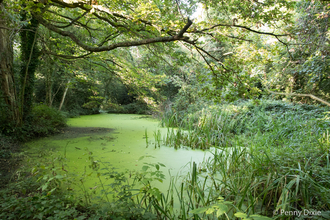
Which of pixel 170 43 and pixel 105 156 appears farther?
pixel 170 43

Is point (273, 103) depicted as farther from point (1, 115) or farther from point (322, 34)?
point (1, 115)

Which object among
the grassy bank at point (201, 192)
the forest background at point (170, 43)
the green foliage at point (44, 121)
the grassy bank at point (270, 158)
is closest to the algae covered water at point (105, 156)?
the grassy bank at point (201, 192)

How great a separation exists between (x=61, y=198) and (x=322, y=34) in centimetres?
527

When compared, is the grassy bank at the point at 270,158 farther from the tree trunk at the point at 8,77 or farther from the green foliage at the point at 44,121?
the tree trunk at the point at 8,77

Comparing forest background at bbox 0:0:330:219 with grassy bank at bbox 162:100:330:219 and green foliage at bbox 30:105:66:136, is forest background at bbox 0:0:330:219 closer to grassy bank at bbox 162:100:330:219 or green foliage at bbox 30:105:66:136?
green foliage at bbox 30:105:66:136

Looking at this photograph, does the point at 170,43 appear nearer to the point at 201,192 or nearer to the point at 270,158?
the point at 270,158

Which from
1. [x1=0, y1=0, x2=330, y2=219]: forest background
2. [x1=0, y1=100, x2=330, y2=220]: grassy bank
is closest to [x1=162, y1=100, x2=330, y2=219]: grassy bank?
[x1=0, y1=100, x2=330, y2=220]: grassy bank

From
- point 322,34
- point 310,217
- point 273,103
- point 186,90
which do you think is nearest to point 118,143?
point 310,217

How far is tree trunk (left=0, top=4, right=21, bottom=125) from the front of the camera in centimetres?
328

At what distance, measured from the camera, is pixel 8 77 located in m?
3.38

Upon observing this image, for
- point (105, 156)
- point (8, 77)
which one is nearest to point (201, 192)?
point (105, 156)

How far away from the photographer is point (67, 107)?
809cm

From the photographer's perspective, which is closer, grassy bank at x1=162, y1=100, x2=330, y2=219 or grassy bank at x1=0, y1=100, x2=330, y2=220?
grassy bank at x1=0, y1=100, x2=330, y2=220

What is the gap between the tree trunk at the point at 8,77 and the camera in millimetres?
3279
